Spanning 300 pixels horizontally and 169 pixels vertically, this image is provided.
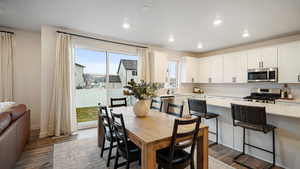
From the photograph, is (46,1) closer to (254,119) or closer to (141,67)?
(141,67)

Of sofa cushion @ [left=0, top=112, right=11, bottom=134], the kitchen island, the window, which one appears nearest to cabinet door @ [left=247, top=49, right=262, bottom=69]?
the kitchen island

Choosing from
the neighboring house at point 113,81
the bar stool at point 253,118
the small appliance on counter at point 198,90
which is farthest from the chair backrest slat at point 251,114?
the small appliance on counter at point 198,90

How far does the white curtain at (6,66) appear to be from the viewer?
3285mm

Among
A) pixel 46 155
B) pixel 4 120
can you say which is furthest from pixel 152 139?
pixel 46 155

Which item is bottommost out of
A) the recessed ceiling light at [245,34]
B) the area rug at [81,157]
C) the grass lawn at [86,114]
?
the area rug at [81,157]

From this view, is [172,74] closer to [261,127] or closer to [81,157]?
[261,127]

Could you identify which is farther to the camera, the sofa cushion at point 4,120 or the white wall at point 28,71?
the white wall at point 28,71

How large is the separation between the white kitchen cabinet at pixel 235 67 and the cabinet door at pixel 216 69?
0.16 m

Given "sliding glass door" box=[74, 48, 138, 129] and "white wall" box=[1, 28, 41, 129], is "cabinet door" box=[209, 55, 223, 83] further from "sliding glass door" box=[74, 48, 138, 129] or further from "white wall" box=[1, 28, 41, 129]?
"white wall" box=[1, 28, 41, 129]

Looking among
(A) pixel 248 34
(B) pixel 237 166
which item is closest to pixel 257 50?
(A) pixel 248 34

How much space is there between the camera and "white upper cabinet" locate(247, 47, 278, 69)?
3.92 meters

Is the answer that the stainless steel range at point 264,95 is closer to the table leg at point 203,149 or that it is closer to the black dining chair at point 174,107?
the black dining chair at point 174,107

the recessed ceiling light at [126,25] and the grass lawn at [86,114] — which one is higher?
the recessed ceiling light at [126,25]

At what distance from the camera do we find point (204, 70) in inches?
231
